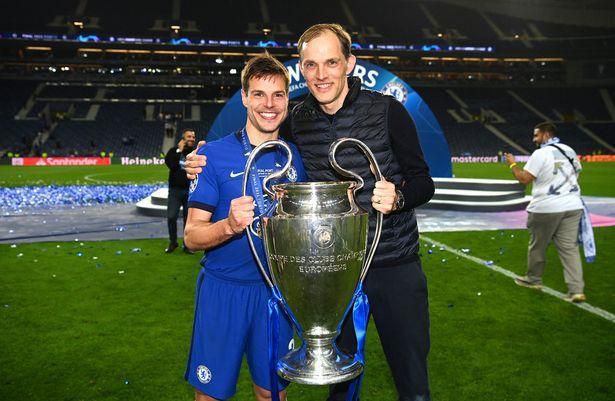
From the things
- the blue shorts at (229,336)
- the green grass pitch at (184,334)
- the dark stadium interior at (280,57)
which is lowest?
the green grass pitch at (184,334)

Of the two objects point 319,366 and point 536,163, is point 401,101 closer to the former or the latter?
point 536,163

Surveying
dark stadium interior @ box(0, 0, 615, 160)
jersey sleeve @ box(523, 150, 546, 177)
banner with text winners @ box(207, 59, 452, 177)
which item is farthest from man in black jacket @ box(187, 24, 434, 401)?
dark stadium interior @ box(0, 0, 615, 160)

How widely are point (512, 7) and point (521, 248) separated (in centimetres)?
6430

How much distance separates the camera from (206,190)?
2.66 metres

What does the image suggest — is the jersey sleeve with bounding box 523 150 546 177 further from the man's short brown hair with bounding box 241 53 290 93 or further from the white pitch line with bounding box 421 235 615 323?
the man's short brown hair with bounding box 241 53 290 93

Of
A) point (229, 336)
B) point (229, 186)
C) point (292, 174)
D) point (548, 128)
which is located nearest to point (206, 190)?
point (229, 186)

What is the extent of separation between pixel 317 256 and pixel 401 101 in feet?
46.4

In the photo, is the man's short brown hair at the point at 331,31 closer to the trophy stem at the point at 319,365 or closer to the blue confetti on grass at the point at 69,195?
the trophy stem at the point at 319,365

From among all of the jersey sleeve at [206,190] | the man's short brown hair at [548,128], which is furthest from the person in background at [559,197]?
the jersey sleeve at [206,190]

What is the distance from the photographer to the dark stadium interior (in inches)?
2009

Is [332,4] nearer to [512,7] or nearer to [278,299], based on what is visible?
[512,7]

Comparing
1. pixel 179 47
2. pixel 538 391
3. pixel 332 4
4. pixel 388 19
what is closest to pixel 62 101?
pixel 179 47

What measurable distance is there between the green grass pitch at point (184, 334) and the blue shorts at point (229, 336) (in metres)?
1.40

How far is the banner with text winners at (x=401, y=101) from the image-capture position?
45.7 ft
